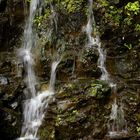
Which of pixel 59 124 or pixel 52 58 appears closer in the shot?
pixel 59 124

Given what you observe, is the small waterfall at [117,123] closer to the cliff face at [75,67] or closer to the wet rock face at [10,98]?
the cliff face at [75,67]

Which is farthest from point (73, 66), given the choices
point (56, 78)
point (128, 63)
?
point (128, 63)

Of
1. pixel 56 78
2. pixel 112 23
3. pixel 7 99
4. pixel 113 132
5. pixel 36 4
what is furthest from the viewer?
pixel 36 4

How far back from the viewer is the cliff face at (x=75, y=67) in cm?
860

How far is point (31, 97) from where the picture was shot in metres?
9.73

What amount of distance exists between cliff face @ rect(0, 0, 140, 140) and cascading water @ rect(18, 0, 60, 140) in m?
0.17

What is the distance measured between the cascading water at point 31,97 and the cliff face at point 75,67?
6.6 inches

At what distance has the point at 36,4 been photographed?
39.9 feet

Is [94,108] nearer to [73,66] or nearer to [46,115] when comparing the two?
[46,115]

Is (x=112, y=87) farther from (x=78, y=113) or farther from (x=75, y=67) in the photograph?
(x=75, y=67)

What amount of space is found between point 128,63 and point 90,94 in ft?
6.36

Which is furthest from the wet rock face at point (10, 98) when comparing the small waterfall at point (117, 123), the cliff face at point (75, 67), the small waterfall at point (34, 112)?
the small waterfall at point (117, 123)

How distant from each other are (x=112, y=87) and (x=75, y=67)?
5.07ft

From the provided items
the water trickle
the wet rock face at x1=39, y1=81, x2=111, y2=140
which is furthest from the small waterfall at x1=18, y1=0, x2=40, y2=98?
the water trickle
